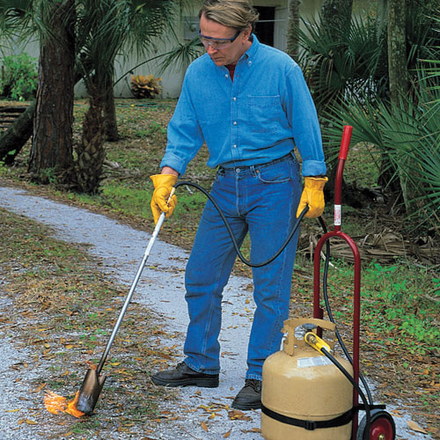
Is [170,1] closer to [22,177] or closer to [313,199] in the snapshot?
[22,177]

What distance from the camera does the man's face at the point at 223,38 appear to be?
10.4ft

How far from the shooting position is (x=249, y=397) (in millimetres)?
3410

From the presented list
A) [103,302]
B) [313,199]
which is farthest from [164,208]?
[103,302]

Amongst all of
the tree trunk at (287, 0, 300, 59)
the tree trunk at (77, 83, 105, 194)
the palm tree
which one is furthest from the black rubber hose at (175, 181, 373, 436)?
the tree trunk at (77, 83, 105, 194)

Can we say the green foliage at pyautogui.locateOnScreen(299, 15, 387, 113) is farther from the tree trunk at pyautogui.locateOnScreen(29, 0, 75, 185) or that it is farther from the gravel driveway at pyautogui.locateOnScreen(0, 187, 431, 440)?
the tree trunk at pyautogui.locateOnScreen(29, 0, 75, 185)

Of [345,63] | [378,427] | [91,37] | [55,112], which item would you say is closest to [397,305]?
[378,427]

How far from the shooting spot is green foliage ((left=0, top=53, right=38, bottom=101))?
17141 mm

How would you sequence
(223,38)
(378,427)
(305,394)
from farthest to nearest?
(223,38), (378,427), (305,394)

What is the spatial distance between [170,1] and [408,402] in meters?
6.61

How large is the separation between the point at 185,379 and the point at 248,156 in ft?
3.80

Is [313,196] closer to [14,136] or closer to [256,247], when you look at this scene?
[256,247]

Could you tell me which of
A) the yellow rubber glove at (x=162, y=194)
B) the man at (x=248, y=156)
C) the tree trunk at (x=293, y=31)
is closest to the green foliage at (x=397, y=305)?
the man at (x=248, y=156)

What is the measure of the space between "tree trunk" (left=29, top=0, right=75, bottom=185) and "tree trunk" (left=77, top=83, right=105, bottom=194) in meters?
0.26

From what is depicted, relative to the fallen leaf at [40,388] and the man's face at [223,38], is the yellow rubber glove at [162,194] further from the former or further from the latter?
the fallen leaf at [40,388]
